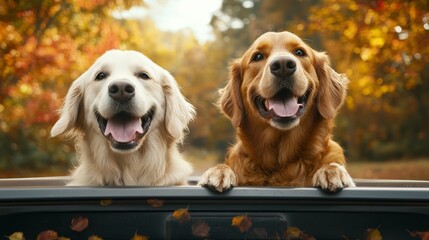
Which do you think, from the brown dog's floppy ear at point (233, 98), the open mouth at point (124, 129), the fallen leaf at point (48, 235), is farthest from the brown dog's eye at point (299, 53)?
the fallen leaf at point (48, 235)

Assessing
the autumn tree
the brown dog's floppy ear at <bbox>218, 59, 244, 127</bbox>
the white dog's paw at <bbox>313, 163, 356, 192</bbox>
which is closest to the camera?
the white dog's paw at <bbox>313, 163, 356, 192</bbox>

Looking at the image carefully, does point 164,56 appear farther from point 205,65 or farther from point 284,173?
point 284,173

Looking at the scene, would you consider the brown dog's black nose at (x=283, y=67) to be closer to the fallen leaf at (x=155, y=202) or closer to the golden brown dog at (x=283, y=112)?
the golden brown dog at (x=283, y=112)

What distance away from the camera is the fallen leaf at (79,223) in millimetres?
2393

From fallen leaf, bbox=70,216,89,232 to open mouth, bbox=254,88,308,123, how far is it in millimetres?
1524

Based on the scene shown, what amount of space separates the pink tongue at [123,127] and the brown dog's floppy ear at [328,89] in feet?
4.10

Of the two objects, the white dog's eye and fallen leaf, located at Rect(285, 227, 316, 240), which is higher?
the white dog's eye

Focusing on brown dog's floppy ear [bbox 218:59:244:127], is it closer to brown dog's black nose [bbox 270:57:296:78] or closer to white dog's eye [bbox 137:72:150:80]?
brown dog's black nose [bbox 270:57:296:78]

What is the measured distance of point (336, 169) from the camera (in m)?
2.84

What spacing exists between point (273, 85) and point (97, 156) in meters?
1.23

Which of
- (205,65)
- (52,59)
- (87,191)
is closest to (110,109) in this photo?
(87,191)

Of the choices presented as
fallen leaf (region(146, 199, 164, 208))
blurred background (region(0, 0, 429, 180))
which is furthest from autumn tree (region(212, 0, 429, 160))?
fallen leaf (region(146, 199, 164, 208))

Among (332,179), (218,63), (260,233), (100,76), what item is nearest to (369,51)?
(100,76)

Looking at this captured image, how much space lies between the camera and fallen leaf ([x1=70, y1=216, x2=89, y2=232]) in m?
2.39
